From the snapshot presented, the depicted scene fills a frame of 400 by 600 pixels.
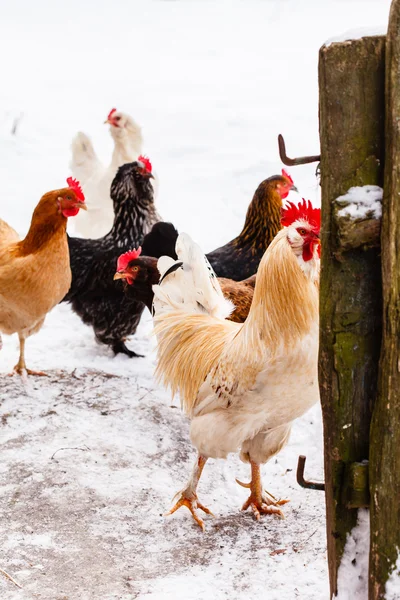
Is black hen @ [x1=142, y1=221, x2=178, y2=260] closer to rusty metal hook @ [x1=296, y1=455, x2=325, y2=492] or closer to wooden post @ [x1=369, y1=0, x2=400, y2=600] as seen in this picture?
rusty metal hook @ [x1=296, y1=455, x2=325, y2=492]

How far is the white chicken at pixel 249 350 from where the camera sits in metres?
3.46

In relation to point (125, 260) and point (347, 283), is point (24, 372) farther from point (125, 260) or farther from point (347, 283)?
point (347, 283)

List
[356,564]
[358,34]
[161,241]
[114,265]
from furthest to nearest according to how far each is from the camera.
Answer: [114,265], [161,241], [356,564], [358,34]

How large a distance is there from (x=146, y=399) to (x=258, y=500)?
1618 millimetres

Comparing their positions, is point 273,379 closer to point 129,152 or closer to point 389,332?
point 389,332

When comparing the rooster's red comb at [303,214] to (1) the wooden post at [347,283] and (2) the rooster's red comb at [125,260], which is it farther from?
(2) the rooster's red comb at [125,260]

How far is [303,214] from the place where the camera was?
3.40m

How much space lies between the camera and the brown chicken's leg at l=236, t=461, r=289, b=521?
4.25m

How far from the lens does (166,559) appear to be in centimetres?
373

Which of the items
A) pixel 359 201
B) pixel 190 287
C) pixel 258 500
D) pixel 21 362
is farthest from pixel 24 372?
pixel 359 201

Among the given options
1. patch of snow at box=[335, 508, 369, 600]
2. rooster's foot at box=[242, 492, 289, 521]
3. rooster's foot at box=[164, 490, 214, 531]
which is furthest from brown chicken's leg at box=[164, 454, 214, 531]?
patch of snow at box=[335, 508, 369, 600]

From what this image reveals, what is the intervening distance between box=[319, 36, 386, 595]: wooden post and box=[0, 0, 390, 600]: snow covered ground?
46 cm

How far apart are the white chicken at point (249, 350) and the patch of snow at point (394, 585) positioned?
1.31 m

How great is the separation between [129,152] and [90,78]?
30.2 ft
